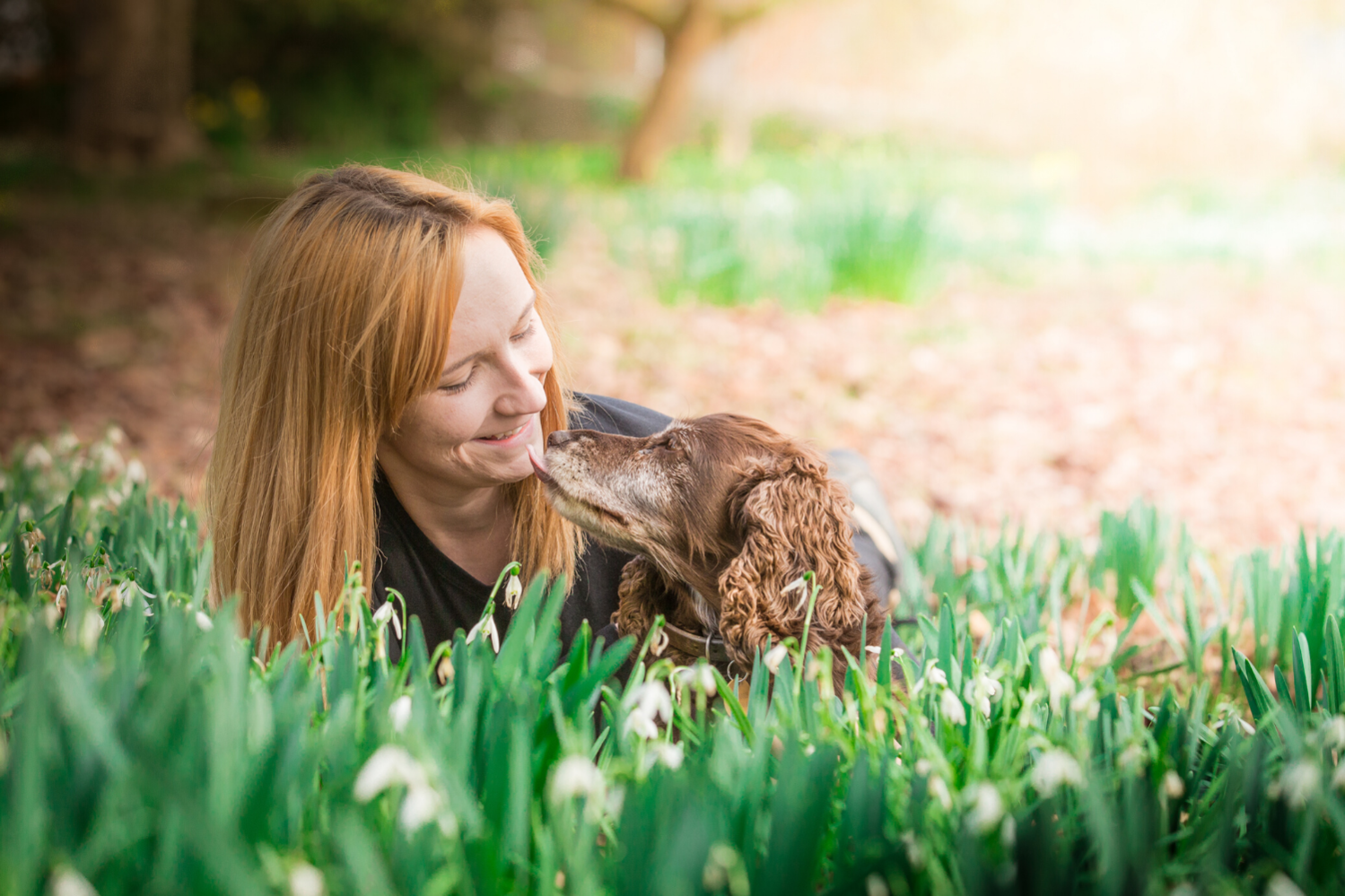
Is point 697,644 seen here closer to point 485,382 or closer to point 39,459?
point 485,382

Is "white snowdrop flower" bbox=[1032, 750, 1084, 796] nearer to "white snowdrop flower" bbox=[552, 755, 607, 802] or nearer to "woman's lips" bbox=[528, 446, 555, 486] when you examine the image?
"white snowdrop flower" bbox=[552, 755, 607, 802]

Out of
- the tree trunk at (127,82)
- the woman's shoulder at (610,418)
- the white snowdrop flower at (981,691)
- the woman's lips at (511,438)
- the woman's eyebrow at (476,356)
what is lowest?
the white snowdrop flower at (981,691)

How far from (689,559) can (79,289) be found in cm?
712

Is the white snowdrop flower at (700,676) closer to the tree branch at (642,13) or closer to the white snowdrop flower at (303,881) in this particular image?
the white snowdrop flower at (303,881)

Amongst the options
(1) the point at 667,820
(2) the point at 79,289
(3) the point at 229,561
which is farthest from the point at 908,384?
(2) the point at 79,289

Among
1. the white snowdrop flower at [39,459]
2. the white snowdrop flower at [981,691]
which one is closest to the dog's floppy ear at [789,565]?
the white snowdrop flower at [981,691]

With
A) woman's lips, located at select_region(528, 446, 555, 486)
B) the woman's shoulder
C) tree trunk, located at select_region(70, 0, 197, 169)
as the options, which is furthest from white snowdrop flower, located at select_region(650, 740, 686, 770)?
tree trunk, located at select_region(70, 0, 197, 169)

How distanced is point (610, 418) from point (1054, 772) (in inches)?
76.1

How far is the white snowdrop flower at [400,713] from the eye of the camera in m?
1.51

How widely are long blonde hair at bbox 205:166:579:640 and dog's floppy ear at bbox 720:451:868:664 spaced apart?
825 millimetres

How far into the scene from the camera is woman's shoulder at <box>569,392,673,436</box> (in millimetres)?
3068

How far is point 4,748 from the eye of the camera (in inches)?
55.9

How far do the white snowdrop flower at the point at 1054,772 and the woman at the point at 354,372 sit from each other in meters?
1.39

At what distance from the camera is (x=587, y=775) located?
125cm
